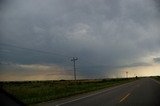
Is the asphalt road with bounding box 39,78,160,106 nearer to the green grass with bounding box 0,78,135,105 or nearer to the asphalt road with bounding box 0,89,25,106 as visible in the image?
the green grass with bounding box 0,78,135,105

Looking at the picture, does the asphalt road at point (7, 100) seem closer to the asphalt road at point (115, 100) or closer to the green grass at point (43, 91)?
the green grass at point (43, 91)

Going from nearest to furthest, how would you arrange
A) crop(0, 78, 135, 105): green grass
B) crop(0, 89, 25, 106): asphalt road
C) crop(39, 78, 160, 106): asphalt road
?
crop(0, 89, 25, 106): asphalt road, crop(39, 78, 160, 106): asphalt road, crop(0, 78, 135, 105): green grass

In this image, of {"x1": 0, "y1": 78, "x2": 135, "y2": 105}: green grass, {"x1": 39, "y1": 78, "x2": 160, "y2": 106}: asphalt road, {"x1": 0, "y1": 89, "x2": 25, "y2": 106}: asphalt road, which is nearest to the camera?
{"x1": 0, "y1": 89, "x2": 25, "y2": 106}: asphalt road

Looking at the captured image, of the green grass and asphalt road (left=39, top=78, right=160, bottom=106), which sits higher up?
the green grass

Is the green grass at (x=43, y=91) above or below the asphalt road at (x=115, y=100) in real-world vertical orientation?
above

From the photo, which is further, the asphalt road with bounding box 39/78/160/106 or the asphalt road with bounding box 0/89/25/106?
the asphalt road with bounding box 39/78/160/106

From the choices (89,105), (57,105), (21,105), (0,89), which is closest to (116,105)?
(89,105)

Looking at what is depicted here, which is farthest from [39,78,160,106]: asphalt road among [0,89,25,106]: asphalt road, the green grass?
[0,89,25,106]: asphalt road

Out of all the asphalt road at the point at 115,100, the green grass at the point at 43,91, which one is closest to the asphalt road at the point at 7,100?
the green grass at the point at 43,91

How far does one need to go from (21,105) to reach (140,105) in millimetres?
9801

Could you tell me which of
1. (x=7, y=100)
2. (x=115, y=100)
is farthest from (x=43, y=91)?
(x=7, y=100)

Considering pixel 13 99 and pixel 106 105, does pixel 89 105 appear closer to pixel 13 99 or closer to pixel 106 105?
pixel 106 105

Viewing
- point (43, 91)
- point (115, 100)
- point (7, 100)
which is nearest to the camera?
point (7, 100)

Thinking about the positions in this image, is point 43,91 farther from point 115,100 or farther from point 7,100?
point 7,100
